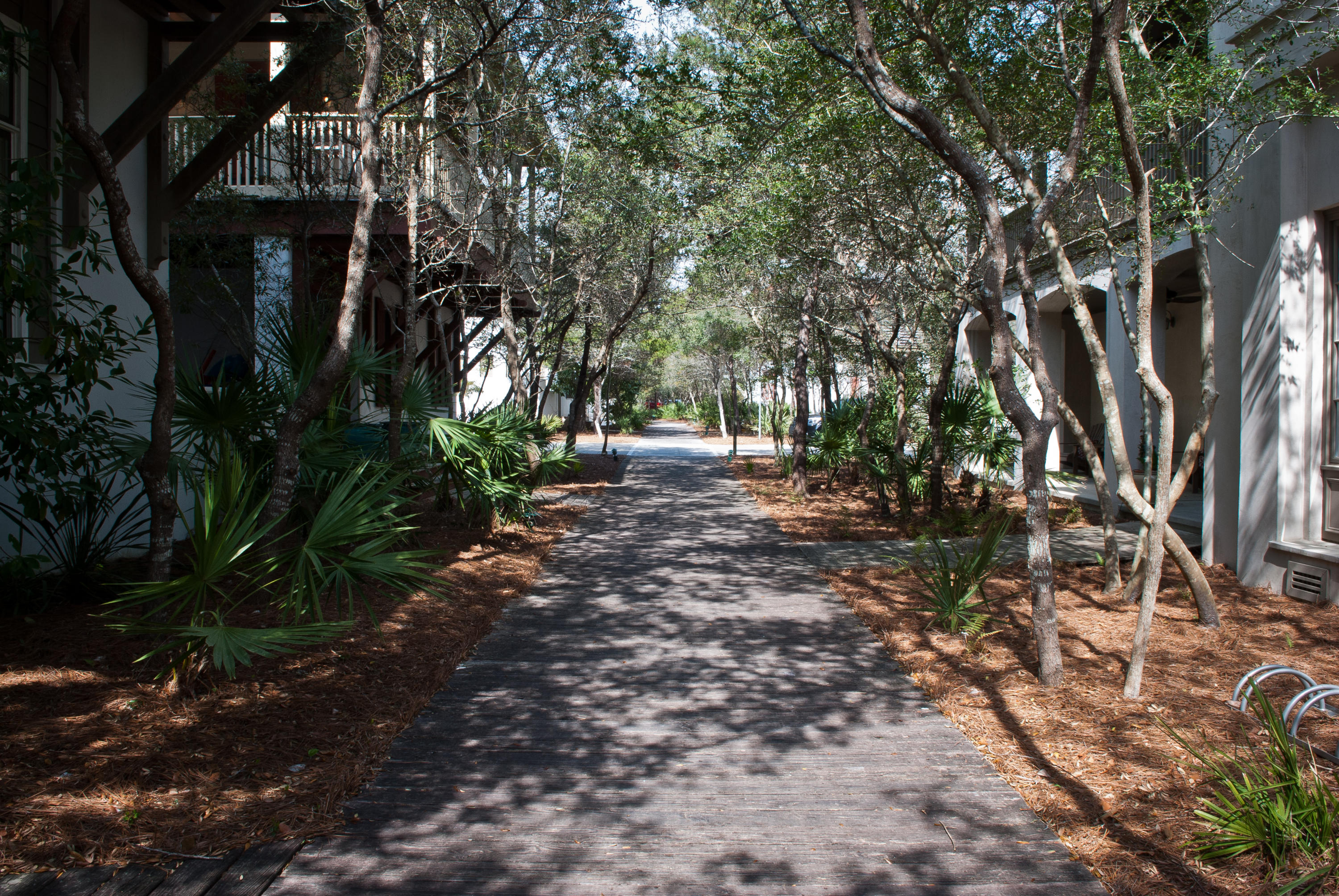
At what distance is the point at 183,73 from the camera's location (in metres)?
7.00

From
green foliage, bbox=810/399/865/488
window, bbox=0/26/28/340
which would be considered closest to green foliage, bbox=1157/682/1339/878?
window, bbox=0/26/28/340

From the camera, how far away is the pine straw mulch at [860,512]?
11484 millimetres

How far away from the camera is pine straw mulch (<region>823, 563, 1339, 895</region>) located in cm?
341

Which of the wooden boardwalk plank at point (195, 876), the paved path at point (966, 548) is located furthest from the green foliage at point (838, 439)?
the wooden boardwalk plank at point (195, 876)

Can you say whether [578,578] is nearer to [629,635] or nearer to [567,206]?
[629,635]

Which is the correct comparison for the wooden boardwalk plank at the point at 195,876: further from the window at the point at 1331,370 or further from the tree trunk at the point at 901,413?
the tree trunk at the point at 901,413

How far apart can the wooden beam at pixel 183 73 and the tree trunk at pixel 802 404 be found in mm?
9925

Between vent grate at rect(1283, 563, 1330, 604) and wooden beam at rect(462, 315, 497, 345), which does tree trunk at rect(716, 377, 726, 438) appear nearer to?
wooden beam at rect(462, 315, 497, 345)

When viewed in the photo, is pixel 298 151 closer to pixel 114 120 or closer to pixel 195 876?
pixel 114 120

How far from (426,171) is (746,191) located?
4.49 m

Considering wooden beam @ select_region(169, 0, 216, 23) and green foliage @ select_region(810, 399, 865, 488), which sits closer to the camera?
wooden beam @ select_region(169, 0, 216, 23)

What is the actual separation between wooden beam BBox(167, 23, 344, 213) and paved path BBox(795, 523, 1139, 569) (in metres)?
7.14

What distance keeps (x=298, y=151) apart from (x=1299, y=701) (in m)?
11.2

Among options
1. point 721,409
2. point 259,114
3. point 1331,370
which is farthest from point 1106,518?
point 721,409
